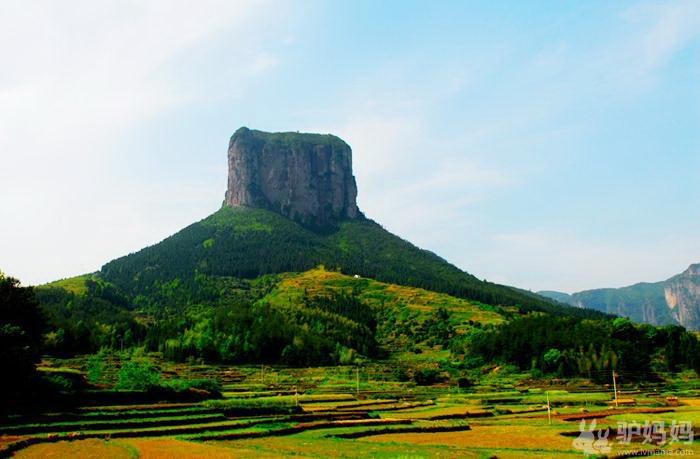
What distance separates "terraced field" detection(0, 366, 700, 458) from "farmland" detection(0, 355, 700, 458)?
0.07 m

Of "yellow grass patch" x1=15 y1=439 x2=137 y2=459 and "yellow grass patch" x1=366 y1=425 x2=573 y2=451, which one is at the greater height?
"yellow grass patch" x1=15 y1=439 x2=137 y2=459

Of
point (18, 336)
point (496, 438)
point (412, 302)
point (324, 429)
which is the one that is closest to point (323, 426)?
point (324, 429)

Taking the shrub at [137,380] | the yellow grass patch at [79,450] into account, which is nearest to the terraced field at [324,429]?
the yellow grass patch at [79,450]

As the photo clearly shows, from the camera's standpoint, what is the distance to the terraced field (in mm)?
33469

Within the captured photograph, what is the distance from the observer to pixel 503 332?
452 ft

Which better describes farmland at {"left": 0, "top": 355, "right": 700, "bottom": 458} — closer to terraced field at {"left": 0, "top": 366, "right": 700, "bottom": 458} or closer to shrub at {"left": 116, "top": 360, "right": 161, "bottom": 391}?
terraced field at {"left": 0, "top": 366, "right": 700, "bottom": 458}

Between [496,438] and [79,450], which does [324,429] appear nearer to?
[496,438]

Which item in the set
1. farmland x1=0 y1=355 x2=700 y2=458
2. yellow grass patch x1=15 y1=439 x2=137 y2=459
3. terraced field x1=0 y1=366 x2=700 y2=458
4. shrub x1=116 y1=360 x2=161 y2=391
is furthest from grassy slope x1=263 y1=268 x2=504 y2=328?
yellow grass patch x1=15 y1=439 x2=137 y2=459

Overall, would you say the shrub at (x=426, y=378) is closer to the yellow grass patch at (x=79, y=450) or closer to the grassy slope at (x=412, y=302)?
the grassy slope at (x=412, y=302)

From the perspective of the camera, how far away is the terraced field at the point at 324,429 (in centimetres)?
3347

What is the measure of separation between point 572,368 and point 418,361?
35856 millimetres

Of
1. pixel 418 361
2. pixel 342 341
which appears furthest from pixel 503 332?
pixel 342 341

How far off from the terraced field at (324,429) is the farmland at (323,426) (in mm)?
73

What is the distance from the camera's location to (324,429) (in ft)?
151
